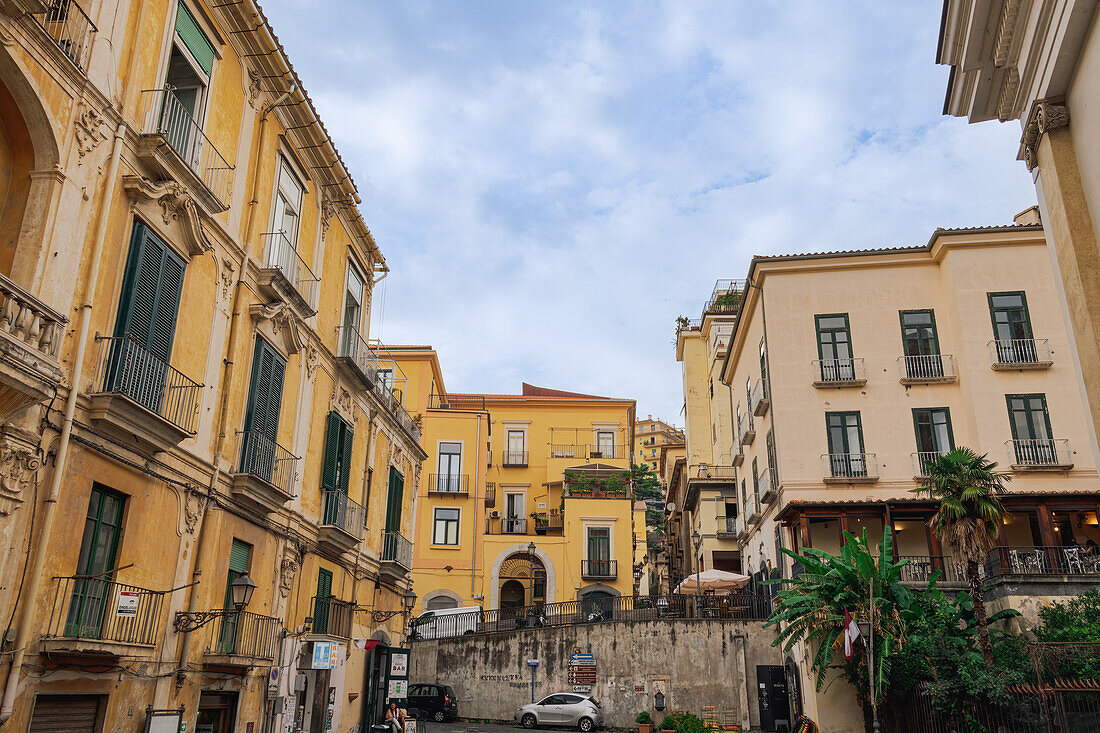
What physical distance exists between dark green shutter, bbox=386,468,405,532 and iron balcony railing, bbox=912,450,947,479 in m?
16.0

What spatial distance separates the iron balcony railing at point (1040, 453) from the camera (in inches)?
1037

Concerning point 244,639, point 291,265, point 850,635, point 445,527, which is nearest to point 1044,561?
point 850,635

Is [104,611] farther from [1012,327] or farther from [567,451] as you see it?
[567,451]

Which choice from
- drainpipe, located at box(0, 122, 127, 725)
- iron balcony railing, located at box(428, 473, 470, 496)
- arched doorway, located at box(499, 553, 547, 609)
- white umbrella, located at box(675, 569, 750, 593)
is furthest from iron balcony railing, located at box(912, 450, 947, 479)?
iron balcony railing, located at box(428, 473, 470, 496)

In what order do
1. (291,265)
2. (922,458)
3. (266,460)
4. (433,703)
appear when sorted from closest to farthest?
(266,460) → (291,265) → (922,458) → (433,703)

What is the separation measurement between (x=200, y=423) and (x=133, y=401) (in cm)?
308

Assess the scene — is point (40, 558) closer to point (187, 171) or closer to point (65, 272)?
point (65, 272)

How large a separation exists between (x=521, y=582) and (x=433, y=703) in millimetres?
19227

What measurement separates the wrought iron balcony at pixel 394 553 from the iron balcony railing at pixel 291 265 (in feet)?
26.8

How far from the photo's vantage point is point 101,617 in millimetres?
11328

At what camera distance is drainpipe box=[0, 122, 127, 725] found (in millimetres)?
9570

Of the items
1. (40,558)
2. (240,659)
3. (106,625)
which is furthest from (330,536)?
(40,558)

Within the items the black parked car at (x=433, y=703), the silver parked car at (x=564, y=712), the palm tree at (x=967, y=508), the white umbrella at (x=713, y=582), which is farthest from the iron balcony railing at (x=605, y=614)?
the palm tree at (x=967, y=508)

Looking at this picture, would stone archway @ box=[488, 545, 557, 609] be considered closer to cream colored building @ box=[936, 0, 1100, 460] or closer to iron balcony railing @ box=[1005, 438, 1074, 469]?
iron balcony railing @ box=[1005, 438, 1074, 469]
